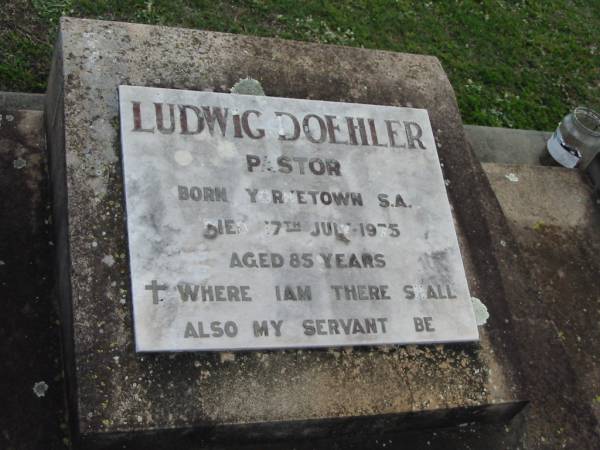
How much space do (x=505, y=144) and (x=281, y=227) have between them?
95.8 inches

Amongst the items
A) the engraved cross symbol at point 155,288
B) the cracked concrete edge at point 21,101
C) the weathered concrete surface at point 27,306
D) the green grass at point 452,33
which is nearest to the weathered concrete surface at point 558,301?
the green grass at point 452,33

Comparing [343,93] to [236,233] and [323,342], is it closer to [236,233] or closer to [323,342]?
[236,233]

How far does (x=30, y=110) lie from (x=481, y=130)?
2955 millimetres

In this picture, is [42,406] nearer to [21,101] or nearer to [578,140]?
[21,101]

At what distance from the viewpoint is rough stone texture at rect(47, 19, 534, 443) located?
290 centimetres

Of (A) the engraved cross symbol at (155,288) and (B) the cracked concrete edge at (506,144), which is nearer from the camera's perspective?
(A) the engraved cross symbol at (155,288)

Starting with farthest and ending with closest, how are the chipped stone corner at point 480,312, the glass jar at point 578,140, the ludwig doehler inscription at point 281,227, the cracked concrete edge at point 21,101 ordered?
the glass jar at point 578,140
the cracked concrete edge at point 21,101
the chipped stone corner at point 480,312
the ludwig doehler inscription at point 281,227

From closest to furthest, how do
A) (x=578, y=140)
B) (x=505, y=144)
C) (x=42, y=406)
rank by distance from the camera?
(x=42, y=406) < (x=578, y=140) < (x=505, y=144)

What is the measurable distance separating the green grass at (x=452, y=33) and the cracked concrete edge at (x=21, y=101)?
483mm

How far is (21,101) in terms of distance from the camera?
4.11m

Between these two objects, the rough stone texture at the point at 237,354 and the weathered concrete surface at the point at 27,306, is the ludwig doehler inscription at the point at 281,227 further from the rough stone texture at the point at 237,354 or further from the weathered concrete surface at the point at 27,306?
the weathered concrete surface at the point at 27,306

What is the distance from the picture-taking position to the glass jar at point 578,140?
4879 mm

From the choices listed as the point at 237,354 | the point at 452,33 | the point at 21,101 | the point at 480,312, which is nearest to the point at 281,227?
the point at 237,354

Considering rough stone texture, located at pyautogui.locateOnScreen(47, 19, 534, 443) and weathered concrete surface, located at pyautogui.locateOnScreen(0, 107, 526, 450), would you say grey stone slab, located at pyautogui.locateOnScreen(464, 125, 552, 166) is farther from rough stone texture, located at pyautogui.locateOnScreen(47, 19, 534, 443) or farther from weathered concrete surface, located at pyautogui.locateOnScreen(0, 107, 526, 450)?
weathered concrete surface, located at pyautogui.locateOnScreen(0, 107, 526, 450)
